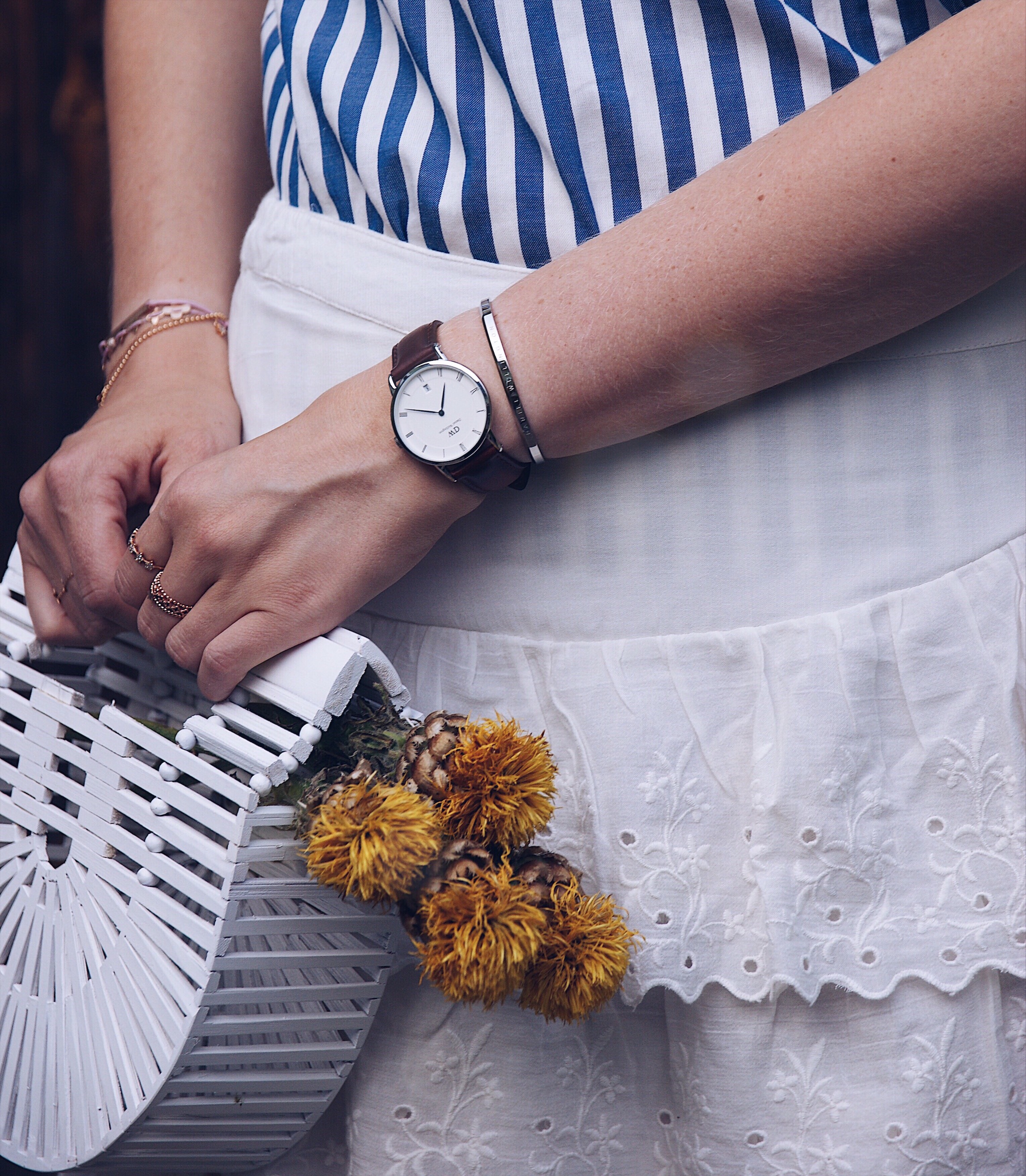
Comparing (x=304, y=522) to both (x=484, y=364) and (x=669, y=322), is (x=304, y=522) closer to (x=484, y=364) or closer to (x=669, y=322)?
(x=484, y=364)

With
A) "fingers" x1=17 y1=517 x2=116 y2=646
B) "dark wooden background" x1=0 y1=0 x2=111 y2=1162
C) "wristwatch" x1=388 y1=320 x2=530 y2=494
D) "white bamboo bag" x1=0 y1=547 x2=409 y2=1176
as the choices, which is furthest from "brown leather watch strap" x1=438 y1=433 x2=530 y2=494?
"dark wooden background" x1=0 y1=0 x2=111 y2=1162

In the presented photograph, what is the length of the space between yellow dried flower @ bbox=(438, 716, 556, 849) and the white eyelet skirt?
0.13 metres

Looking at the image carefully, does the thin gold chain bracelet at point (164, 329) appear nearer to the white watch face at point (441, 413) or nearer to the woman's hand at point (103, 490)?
the woman's hand at point (103, 490)

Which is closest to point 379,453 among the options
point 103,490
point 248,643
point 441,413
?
point 441,413

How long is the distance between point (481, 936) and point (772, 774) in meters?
0.25

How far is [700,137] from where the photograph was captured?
0.64 meters

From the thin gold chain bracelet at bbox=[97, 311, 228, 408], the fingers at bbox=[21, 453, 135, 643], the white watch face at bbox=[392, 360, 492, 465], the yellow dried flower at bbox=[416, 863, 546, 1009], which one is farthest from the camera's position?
the thin gold chain bracelet at bbox=[97, 311, 228, 408]

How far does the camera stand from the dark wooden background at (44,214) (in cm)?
171

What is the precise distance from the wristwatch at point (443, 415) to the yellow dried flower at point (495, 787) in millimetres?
179

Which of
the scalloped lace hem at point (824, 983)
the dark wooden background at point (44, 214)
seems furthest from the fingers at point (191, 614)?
the dark wooden background at point (44, 214)

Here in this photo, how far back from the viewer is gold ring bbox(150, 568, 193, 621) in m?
0.67

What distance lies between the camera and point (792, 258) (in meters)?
0.54

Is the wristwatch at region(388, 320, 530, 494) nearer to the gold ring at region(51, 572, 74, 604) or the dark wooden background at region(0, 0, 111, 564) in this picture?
the gold ring at region(51, 572, 74, 604)

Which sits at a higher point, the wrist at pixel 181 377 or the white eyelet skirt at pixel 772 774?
the wrist at pixel 181 377
